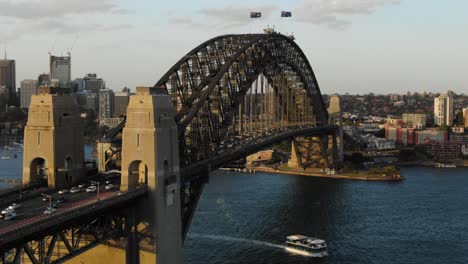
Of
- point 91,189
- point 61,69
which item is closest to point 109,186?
point 91,189

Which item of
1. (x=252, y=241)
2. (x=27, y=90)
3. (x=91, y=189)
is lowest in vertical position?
(x=252, y=241)

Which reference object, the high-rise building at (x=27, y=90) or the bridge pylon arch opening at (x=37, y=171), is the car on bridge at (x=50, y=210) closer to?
the bridge pylon arch opening at (x=37, y=171)

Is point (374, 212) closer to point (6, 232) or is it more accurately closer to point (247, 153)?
point (247, 153)

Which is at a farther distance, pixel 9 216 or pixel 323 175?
pixel 323 175

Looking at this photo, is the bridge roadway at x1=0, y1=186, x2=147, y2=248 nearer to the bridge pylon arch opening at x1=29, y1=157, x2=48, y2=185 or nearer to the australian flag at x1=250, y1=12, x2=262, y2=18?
the bridge pylon arch opening at x1=29, y1=157, x2=48, y2=185

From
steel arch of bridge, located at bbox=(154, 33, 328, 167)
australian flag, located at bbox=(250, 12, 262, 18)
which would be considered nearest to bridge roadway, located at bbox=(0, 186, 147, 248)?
steel arch of bridge, located at bbox=(154, 33, 328, 167)

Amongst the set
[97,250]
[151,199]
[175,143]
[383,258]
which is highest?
[175,143]

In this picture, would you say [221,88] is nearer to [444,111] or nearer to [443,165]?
[443,165]

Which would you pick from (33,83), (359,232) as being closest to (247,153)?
(359,232)
